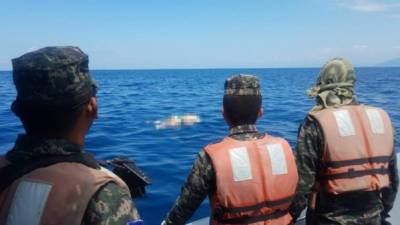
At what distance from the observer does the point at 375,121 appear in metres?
3.74

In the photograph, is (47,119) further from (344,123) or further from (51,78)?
(344,123)

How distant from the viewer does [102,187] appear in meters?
1.81

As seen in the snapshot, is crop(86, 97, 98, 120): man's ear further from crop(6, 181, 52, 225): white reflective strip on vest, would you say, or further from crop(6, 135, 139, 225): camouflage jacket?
crop(6, 181, 52, 225): white reflective strip on vest

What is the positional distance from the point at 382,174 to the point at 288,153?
1.00 m

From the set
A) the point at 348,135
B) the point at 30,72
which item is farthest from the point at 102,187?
the point at 348,135

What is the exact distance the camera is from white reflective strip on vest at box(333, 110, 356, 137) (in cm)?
362

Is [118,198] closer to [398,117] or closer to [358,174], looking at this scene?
[358,174]

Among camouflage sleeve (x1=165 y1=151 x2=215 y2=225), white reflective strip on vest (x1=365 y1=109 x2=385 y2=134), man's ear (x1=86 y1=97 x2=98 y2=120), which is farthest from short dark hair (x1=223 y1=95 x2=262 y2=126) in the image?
man's ear (x1=86 y1=97 x2=98 y2=120)

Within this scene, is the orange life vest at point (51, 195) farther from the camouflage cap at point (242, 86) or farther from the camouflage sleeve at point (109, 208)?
the camouflage cap at point (242, 86)

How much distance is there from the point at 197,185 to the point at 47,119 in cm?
164

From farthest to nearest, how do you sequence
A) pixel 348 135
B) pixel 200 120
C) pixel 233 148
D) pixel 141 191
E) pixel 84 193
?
pixel 200 120 → pixel 348 135 → pixel 233 148 → pixel 141 191 → pixel 84 193

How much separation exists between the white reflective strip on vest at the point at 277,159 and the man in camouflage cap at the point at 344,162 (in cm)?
37

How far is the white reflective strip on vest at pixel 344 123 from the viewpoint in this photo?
3.62 m

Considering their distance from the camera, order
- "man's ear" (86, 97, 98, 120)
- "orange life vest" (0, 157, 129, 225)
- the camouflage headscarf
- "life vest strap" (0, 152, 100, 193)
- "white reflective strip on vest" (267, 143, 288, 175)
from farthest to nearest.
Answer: the camouflage headscarf < "white reflective strip on vest" (267, 143, 288, 175) < "man's ear" (86, 97, 98, 120) < "life vest strap" (0, 152, 100, 193) < "orange life vest" (0, 157, 129, 225)
